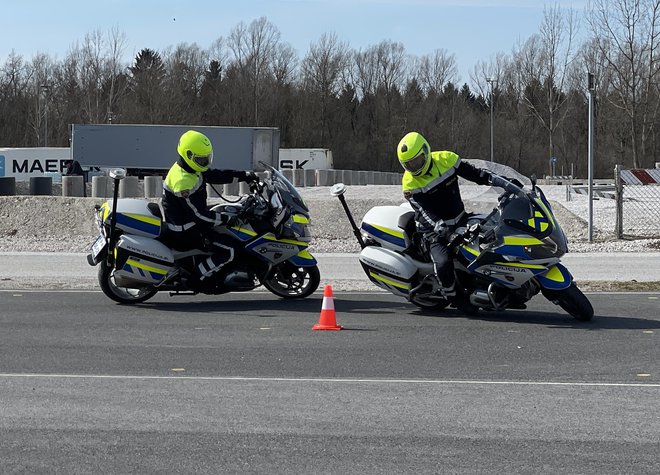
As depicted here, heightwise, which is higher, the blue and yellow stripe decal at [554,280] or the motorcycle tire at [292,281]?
the blue and yellow stripe decal at [554,280]

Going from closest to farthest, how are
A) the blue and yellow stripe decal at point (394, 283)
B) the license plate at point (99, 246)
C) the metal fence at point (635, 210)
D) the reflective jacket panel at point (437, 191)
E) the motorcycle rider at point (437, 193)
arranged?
the motorcycle rider at point (437, 193) < the reflective jacket panel at point (437, 191) < the blue and yellow stripe decal at point (394, 283) < the license plate at point (99, 246) < the metal fence at point (635, 210)

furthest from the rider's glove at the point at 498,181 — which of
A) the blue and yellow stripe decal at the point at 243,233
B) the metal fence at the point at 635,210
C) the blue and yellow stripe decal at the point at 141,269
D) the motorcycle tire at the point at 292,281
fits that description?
the metal fence at the point at 635,210

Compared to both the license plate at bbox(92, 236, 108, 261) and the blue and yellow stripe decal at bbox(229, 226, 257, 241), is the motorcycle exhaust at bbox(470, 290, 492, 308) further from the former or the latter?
the license plate at bbox(92, 236, 108, 261)

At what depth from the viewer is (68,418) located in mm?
7148

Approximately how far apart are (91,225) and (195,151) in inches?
498

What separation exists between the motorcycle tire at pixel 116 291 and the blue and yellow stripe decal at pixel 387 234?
2.69 metres

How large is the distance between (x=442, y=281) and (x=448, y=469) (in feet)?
19.2

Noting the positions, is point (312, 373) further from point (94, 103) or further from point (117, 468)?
point (94, 103)

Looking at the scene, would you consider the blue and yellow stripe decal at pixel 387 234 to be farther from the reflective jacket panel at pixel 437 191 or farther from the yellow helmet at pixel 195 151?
the yellow helmet at pixel 195 151

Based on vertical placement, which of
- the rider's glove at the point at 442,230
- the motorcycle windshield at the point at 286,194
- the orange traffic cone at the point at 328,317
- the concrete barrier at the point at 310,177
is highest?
the concrete barrier at the point at 310,177

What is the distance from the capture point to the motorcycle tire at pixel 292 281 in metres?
Answer: 13.6

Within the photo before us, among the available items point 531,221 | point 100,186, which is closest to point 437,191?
point 531,221

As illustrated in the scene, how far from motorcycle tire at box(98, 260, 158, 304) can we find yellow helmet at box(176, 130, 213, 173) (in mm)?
1548

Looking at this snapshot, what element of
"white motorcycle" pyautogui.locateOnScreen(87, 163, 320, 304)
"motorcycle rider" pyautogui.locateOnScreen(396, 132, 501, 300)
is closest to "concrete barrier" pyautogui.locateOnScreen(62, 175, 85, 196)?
"white motorcycle" pyautogui.locateOnScreen(87, 163, 320, 304)
